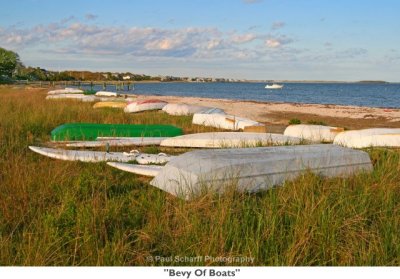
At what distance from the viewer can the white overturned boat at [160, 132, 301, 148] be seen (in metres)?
6.61

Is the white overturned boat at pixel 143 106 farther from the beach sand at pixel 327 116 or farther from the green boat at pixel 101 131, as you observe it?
the green boat at pixel 101 131

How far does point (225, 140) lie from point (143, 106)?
8.48 metres

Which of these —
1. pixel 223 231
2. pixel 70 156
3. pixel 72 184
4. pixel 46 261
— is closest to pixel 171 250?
pixel 223 231

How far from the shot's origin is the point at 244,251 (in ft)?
7.95

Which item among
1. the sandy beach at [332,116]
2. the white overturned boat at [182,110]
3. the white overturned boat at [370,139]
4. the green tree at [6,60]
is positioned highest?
the green tree at [6,60]

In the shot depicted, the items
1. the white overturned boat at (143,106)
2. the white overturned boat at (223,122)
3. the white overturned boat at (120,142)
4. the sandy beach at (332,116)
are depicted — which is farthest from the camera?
the white overturned boat at (143,106)

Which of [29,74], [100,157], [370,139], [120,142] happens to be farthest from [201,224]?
[29,74]

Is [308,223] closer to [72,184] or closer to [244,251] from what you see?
[244,251]

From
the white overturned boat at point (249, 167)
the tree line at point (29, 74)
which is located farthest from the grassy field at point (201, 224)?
the tree line at point (29, 74)

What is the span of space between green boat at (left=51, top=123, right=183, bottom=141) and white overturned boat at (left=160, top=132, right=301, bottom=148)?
0.85 meters

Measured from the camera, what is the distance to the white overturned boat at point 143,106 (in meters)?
14.1

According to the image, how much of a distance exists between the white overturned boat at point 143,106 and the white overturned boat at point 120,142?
21.4ft

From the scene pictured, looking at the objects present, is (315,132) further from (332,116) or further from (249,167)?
(332,116)

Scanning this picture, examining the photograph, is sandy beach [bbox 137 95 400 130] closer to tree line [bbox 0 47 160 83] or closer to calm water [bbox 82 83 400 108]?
calm water [bbox 82 83 400 108]
